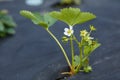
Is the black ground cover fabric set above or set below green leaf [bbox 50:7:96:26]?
below

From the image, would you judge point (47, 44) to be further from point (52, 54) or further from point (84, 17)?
point (84, 17)

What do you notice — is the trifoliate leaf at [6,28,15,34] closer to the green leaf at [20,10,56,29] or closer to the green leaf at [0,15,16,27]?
the green leaf at [0,15,16,27]

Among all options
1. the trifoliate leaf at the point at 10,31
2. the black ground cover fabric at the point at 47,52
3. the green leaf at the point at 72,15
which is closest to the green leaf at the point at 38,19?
the green leaf at the point at 72,15

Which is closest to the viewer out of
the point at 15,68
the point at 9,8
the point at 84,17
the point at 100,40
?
the point at 84,17

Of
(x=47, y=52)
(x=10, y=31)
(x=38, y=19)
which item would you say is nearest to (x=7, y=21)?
→ (x=10, y=31)

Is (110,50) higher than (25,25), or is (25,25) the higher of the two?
(25,25)

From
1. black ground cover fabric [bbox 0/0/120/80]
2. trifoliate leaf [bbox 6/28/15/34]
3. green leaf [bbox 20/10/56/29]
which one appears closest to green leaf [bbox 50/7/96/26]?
green leaf [bbox 20/10/56/29]

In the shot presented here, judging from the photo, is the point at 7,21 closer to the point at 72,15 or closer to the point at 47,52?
the point at 47,52

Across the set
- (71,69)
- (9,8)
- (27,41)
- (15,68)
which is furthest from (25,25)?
(71,69)
